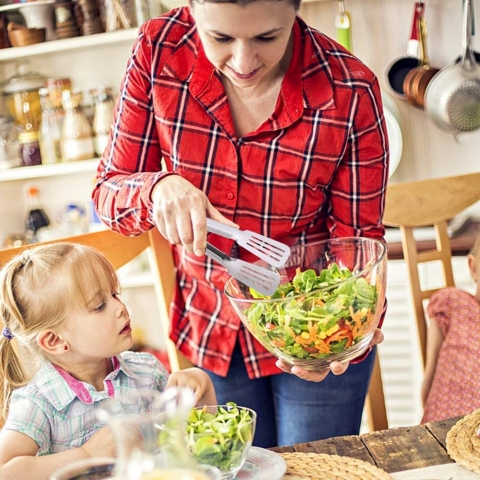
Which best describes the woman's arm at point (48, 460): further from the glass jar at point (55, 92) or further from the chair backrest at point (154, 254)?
the glass jar at point (55, 92)

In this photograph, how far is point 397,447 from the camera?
112 cm

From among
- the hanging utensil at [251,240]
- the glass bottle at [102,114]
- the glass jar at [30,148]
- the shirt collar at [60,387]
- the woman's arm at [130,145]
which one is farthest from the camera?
the glass jar at [30,148]

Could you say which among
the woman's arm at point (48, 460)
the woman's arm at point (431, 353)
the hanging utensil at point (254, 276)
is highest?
the hanging utensil at point (254, 276)

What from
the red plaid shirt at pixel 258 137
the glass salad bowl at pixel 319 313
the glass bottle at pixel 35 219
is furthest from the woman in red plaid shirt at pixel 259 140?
the glass bottle at pixel 35 219

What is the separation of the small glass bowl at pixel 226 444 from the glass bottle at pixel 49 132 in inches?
75.9

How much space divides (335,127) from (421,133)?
131cm

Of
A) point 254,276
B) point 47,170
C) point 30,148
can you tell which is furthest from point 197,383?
point 30,148

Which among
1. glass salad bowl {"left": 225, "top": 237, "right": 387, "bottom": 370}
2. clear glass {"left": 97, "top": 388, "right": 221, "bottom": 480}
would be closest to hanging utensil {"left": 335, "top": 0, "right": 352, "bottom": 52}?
glass salad bowl {"left": 225, "top": 237, "right": 387, "bottom": 370}

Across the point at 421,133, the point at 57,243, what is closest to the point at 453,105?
the point at 421,133

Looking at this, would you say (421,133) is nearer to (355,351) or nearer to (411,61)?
(411,61)

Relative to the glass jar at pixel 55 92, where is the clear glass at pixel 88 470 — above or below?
below

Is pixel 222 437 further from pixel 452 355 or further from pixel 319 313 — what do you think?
pixel 452 355

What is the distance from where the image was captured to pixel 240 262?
3.74 ft

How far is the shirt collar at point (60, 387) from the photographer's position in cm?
126
